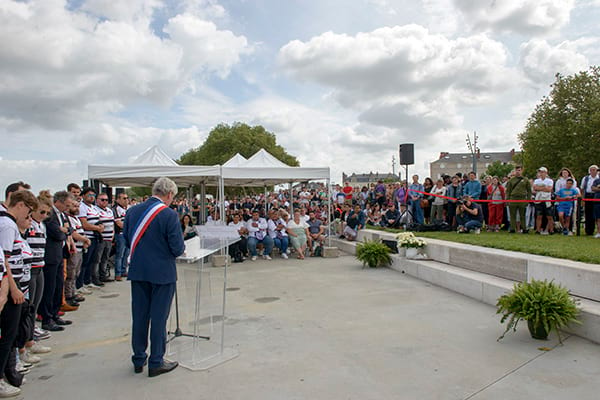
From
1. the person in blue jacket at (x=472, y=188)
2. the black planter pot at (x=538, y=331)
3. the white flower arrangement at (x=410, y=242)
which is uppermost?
the person in blue jacket at (x=472, y=188)

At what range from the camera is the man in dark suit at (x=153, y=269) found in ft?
12.9

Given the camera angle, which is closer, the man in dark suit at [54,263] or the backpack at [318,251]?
the man in dark suit at [54,263]

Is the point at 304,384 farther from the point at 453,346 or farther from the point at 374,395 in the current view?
the point at 453,346

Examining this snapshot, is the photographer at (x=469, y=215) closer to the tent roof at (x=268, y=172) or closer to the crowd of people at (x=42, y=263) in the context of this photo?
the tent roof at (x=268, y=172)

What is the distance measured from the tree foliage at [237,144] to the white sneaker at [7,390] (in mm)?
38380

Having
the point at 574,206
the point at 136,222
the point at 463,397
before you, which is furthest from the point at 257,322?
the point at 574,206

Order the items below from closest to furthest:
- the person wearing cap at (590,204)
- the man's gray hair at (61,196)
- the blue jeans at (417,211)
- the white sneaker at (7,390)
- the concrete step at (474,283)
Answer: the white sneaker at (7,390) → the concrete step at (474,283) → the man's gray hair at (61,196) → the person wearing cap at (590,204) → the blue jeans at (417,211)

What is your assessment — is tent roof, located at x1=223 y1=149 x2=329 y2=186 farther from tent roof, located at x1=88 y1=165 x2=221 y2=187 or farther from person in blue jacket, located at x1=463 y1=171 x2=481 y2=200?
person in blue jacket, located at x1=463 y1=171 x2=481 y2=200

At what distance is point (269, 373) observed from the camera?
3.98 m

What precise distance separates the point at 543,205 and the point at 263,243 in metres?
7.32

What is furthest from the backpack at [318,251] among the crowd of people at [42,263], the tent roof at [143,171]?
the crowd of people at [42,263]

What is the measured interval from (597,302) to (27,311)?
6.22 metres

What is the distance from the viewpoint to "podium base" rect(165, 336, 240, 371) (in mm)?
4254

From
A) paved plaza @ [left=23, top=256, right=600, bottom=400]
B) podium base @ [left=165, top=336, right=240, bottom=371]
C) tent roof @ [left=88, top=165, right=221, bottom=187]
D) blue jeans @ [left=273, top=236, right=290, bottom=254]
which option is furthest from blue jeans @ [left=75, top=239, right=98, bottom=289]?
blue jeans @ [left=273, top=236, right=290, bottom=254]
